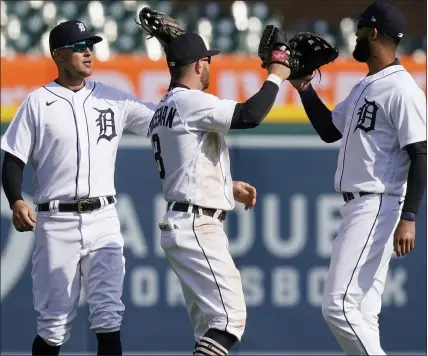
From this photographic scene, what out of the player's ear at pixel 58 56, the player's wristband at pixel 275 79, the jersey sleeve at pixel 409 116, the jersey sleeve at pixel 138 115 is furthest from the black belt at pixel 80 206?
the jersey sleeve at pixel 409 116

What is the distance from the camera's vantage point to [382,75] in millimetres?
4617

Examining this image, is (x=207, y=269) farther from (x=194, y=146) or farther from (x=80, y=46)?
(x=80, y=46)

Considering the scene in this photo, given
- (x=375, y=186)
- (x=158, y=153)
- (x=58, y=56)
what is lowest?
(x=375, y=186)

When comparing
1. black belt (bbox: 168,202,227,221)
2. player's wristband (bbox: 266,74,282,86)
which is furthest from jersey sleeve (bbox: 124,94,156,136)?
player's wristband (bbox: 266,74,282,86)

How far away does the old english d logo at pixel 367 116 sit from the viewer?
4531 millimetres

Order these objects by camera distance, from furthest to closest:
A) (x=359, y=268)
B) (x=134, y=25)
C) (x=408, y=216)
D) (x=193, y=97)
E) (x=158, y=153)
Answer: (x=134, y=25) → (x=158, y=153) → (x=193, y=97) → (x=359, y=268) → (x=408, y=216)

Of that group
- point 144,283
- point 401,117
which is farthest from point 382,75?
point 144,283

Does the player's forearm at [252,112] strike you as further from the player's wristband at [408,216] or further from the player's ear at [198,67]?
the player's wristband at [408,216]

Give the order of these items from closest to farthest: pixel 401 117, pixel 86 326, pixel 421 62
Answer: pixel 401 117, pixel 86 326, pixel 421 62

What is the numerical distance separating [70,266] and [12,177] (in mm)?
515

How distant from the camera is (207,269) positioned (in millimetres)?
4500

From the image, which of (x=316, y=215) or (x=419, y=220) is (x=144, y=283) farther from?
(x=419, y=220)

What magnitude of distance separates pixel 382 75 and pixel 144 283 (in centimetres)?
282

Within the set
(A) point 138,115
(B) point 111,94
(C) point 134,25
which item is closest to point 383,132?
(A) point 138,115
